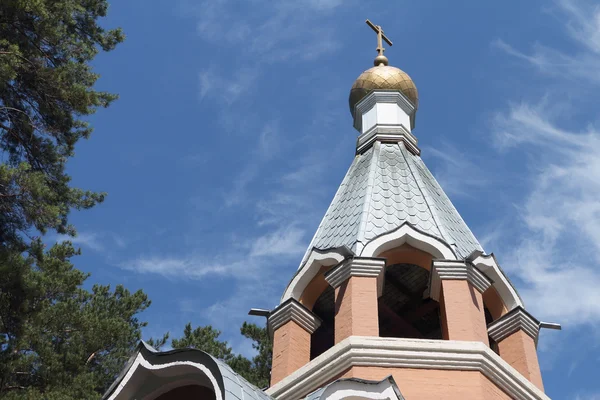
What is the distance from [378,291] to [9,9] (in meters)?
5.02

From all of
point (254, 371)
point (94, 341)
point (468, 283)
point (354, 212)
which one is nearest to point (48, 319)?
point (94, 341)

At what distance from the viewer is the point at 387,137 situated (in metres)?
12.5

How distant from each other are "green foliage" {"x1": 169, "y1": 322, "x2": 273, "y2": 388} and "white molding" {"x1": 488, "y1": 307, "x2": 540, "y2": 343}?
6711 mm

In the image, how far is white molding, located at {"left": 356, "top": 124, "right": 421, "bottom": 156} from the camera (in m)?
12.5

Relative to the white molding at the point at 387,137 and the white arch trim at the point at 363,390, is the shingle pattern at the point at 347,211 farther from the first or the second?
the white arch trim at the point at 363,390

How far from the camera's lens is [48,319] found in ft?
43.8

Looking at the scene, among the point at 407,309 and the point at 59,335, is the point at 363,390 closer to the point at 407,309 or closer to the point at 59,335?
the point at 407,309

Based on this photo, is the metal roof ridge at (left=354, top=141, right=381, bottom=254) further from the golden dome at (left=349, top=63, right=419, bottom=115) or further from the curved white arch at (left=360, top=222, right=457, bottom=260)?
the golden dome at (left=349, top=63, right=419, bottom=115)

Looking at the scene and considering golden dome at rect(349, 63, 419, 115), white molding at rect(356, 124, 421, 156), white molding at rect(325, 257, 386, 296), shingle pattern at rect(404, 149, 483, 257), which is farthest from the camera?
golden dome at rect(349, 63, 419, 115)

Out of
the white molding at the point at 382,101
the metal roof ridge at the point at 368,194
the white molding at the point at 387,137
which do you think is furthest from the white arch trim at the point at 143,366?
the white molding at the point at 382,101

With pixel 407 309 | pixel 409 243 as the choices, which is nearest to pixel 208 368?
pixel 409 243

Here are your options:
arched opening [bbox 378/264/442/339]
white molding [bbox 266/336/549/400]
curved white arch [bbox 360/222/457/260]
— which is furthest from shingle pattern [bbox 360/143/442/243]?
white molding [bbox 266/336/549/400]

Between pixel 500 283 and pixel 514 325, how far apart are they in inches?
21.7

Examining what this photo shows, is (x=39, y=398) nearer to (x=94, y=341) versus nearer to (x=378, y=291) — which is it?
(x=94, y=341)
